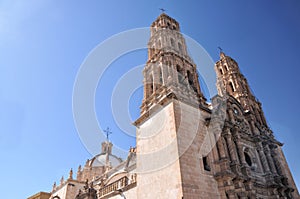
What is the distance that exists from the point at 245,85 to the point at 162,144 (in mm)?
16815

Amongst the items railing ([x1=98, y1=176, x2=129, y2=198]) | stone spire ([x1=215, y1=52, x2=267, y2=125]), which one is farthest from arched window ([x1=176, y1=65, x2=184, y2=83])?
railing ([x1=98, y1=176, x2=129, y2=198])

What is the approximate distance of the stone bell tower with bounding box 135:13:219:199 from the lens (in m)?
11.8

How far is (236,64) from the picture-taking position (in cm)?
2812

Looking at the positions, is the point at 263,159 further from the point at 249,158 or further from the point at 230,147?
the point at 230,147

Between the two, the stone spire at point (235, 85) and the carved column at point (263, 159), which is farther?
the stone spire at point (235, 85)

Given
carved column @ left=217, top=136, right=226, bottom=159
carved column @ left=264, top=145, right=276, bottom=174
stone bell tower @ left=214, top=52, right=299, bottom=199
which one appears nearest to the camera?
stone bell tower @ left=214, top=52, right=299, bottom=199

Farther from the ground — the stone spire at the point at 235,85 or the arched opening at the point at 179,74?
the stone spire at the point at 235,85

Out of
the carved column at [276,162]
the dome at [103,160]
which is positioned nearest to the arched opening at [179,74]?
the carved column at [276,162]

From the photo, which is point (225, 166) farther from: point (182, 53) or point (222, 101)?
point (182, 53)

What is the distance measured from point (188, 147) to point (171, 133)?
4.20ft

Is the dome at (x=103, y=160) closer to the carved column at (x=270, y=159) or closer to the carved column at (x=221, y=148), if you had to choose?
the carved column at (x=270, y=159)

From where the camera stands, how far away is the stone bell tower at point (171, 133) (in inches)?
463

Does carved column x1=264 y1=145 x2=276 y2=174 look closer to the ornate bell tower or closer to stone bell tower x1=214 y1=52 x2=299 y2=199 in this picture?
stone bell tower x1=214 y1=52 x2=299 y2=199

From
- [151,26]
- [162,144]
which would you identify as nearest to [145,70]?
[151,26]
